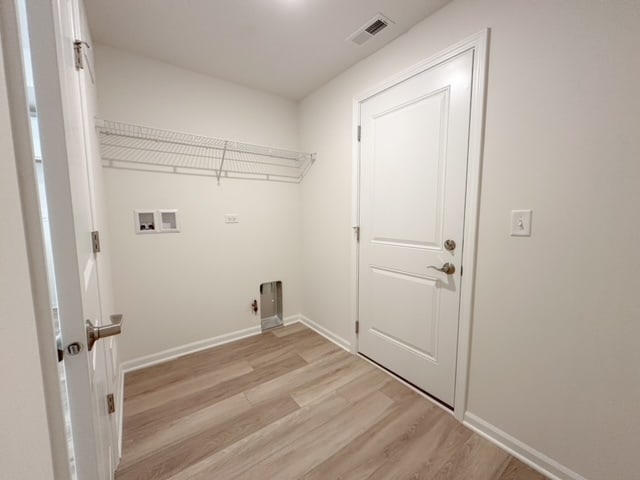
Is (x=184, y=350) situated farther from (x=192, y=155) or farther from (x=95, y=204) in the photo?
(x=192, y=155)

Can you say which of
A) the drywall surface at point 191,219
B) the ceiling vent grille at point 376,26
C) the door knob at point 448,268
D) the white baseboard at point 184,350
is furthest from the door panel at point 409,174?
the white baseboard at point 184,350

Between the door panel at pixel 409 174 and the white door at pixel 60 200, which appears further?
the door panel at pixel 409 174

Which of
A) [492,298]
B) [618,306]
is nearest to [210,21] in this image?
[492,298]

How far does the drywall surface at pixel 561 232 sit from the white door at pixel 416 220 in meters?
0.16

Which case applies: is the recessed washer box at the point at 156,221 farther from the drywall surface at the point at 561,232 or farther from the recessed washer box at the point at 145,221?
the drywall surface at the point at 561,232

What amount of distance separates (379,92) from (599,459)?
7.58 feet

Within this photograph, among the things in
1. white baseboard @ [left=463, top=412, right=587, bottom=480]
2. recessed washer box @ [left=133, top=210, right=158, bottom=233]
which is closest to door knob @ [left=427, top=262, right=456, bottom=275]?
white baseboard @ [left=463, top=412, right=587, bottom=480]

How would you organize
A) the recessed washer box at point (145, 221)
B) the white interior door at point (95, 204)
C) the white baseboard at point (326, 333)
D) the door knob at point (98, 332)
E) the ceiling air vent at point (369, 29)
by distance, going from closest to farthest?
the door knob at point (98, 332)
the white interior door at point (95, 204)
the ceiling air vent at point (369, 29)
the recessed washer box at point (145, 221)
the white baseboard at point (326, 333)

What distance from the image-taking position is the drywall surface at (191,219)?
1.99 meters

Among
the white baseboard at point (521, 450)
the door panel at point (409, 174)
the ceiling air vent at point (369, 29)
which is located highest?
the ceiling air vent at point (369, 29)

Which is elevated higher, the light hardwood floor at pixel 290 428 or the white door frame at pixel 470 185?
the white door frame at pixel 470 185

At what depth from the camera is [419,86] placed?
5.55 feet

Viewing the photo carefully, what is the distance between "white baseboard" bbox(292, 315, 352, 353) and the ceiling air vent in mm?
2370

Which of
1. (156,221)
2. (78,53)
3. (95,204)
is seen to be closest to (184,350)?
(156,221)
